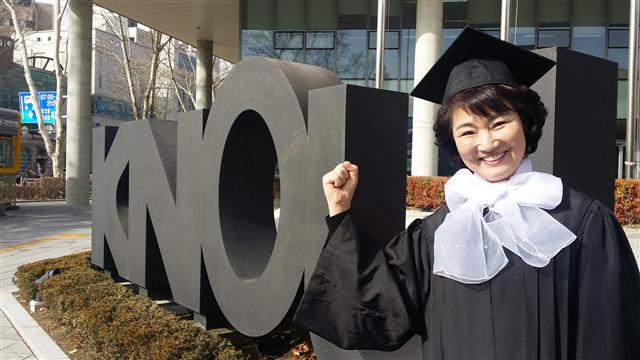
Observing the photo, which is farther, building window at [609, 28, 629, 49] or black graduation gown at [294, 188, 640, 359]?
building window at [609, 28, 629, 49]

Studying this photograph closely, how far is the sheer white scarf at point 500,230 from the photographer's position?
1.50 metres

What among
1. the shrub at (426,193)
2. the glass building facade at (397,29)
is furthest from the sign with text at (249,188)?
the glass building facade at (397,29)

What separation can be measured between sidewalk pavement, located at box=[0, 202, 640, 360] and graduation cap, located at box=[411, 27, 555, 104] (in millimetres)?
4273

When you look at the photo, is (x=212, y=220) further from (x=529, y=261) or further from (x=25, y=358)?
(x=529, y=261)

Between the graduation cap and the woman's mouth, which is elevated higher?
the graduation cap

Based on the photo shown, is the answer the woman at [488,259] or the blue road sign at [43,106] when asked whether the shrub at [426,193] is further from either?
the blue road sign at [43,106]

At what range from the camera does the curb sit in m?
4.77

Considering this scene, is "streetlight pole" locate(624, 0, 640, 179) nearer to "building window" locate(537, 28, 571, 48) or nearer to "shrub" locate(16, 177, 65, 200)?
"building window" locate(537, 28, 571, 48)

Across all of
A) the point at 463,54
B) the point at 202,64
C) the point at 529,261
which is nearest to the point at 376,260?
the point at 529,261

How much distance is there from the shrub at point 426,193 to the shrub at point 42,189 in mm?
17266

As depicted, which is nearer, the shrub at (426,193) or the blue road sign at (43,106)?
the shrub at (426,193)

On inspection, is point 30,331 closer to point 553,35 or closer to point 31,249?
point 31,249

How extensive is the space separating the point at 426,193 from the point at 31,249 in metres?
7.69

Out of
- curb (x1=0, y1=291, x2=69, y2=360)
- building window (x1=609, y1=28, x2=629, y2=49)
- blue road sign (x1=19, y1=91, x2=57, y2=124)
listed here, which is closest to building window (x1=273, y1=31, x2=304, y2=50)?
building window (x1=609, y1=28, x2=629, y2=49)
